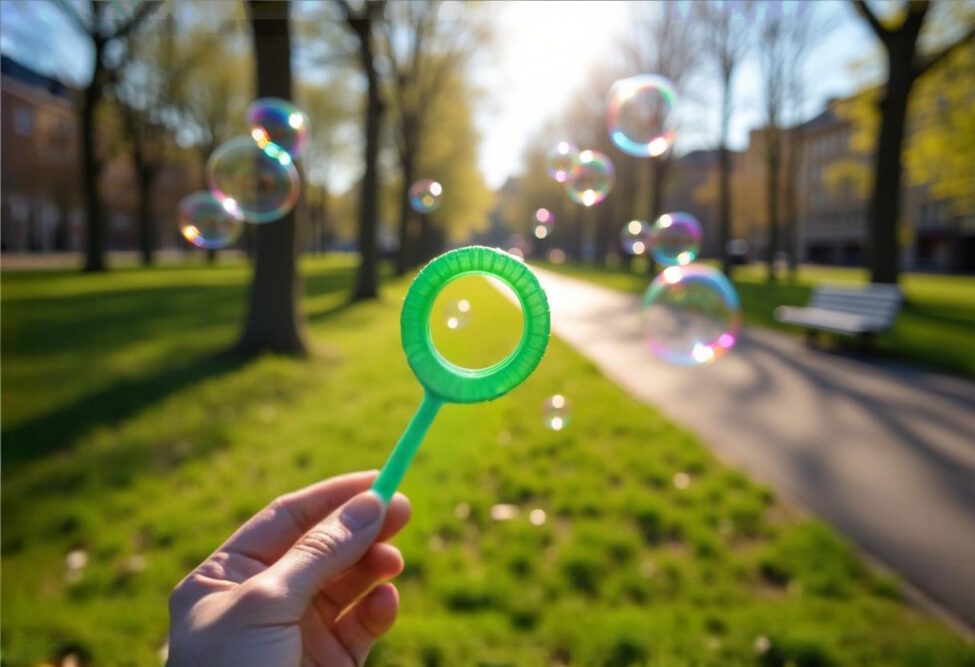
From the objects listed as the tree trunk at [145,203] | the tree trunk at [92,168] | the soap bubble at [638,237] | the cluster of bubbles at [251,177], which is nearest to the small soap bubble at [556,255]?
the tree trunk at [145,203]

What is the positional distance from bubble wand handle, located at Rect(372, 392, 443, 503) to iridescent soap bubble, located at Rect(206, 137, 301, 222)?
377 centimetres

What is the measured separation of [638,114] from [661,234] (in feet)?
3.22

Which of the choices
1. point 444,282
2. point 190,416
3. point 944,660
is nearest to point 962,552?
point 944,660

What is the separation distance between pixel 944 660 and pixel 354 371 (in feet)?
22.5

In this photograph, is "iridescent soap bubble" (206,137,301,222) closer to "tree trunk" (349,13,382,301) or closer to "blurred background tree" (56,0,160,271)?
"tree trunk" (349,13,382,301)

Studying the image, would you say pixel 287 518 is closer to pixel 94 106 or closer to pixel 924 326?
Result: pixel 924 326

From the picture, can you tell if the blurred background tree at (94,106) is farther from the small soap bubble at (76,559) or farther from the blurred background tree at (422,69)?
the small soap bubble at (76,559)

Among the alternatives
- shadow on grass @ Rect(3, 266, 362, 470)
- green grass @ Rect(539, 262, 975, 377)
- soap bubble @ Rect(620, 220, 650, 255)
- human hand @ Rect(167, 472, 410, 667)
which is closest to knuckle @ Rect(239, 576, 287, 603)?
human hand @ Rect(167, 472, 410, 667)

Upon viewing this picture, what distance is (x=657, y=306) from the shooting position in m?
4.46

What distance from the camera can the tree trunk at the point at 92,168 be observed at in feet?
76.3

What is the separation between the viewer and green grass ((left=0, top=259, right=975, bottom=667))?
9.56 feet

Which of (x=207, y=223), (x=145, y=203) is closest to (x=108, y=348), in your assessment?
(x=207, y=223)

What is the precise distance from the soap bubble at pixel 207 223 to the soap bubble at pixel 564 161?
106 inches

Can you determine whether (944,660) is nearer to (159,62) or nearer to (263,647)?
(263,647)
